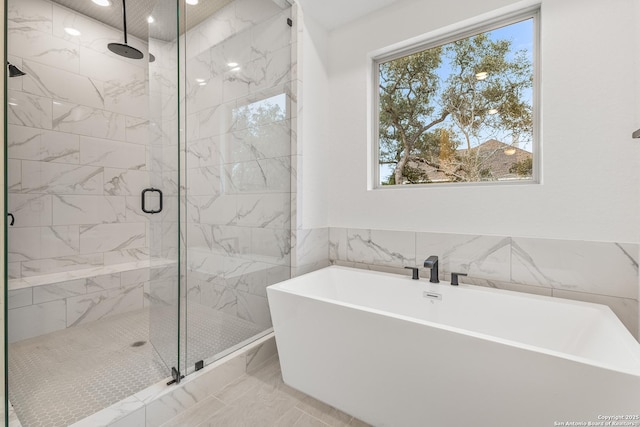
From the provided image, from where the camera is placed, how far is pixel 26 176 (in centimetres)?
259

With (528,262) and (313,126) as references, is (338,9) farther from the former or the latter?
(528,262)

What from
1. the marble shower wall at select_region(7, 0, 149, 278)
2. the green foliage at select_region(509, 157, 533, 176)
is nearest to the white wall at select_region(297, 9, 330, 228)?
the green foliage at select_region(509, 157, 533, 176)

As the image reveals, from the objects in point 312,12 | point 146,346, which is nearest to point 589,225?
point 312,12

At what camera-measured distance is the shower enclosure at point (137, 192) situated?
5.83 ft

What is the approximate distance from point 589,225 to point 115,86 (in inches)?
169

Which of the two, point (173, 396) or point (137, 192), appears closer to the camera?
point (173, 396)

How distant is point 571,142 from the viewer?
5.65ft

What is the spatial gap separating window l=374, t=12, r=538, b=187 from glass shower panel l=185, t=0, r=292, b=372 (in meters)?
0.91

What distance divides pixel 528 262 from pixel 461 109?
3.91 ft

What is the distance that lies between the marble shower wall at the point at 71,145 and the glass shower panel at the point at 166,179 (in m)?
1.38

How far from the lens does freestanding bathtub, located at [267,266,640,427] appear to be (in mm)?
1009

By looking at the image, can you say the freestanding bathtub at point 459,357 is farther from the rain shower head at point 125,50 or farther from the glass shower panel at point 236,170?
the rain shower head at point 125,50

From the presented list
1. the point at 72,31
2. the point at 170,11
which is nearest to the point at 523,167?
the point at 170,11

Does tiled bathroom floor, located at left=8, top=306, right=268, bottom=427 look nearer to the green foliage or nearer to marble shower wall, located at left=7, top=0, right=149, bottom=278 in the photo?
marble shower wall, located at left=7, top=0, right=149, bottom=278
